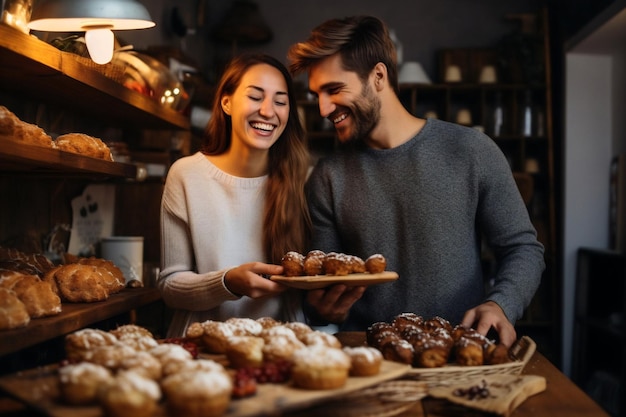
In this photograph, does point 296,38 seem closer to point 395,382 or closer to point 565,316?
point 565,316

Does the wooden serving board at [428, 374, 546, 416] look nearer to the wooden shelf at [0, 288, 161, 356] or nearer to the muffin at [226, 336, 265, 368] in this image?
the muffin at [226, 336, 265, 368]

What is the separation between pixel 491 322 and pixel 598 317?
395cm

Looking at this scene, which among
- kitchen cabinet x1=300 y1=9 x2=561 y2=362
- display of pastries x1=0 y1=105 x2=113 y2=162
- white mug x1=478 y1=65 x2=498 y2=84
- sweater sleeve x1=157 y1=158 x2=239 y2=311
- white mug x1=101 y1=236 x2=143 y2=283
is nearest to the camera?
display of pastries x1=0 y1=105 x2=113 y2=162

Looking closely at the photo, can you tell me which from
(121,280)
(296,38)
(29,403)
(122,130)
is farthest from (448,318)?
(296,38)

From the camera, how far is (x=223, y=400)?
1135 mm

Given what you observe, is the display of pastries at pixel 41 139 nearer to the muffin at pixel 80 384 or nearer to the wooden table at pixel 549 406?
the muffin at pixel 80 384

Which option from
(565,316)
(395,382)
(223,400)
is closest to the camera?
(223,400)

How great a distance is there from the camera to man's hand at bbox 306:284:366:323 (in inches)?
76.6

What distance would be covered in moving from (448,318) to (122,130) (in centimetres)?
211

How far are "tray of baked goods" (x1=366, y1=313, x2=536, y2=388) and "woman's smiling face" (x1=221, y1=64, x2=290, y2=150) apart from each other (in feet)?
2.88

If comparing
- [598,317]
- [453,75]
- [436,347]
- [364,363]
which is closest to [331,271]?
[436,347]

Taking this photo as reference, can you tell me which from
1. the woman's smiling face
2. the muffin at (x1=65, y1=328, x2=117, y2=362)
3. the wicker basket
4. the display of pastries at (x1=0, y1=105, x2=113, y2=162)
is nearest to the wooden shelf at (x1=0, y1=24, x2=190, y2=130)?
the display of pastries at (x1=0, y1=105, x2=113, y2=162)

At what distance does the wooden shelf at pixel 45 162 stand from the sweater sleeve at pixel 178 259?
0.25 m

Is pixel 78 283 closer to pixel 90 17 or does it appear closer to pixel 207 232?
pixel 207 232
